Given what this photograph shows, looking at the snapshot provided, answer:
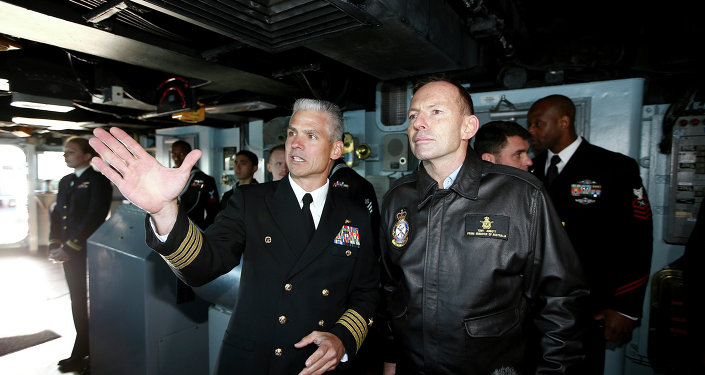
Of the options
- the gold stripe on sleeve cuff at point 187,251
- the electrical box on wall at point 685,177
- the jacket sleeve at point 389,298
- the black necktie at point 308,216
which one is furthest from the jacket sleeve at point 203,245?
the electrical box on wall at point 685,177

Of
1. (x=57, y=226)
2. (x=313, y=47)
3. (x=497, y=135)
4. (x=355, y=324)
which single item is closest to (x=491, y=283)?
(x=355, y=324)

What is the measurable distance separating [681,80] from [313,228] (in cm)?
431

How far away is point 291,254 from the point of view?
158 cm

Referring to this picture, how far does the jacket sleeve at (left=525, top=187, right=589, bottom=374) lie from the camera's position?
1269 mm

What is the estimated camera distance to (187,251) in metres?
1.27

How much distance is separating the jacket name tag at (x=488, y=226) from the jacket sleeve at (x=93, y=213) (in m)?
4.24

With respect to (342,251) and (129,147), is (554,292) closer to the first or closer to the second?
(342,251)

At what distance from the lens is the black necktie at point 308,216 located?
163cm

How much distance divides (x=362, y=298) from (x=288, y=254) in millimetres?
450

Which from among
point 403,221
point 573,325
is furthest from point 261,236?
point 573,325

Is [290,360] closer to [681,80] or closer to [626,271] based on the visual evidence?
[626,271]

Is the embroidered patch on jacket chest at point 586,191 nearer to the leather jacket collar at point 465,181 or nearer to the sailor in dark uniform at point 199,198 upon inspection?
the leather jacket collar at point 465,181

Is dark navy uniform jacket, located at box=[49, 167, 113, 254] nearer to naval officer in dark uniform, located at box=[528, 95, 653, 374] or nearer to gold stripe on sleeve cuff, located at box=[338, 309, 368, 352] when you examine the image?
gold stripe on sleeve cuff, located at box=[338, 309, 368, 352]

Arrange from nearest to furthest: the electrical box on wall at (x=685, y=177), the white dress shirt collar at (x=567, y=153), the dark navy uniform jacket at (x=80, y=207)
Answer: the white dress shirt collar at (x=567, y=153) < the electrical box on wall at (x=685, y=177) < the dark navy uniform jacket at (x=80, y=207)
